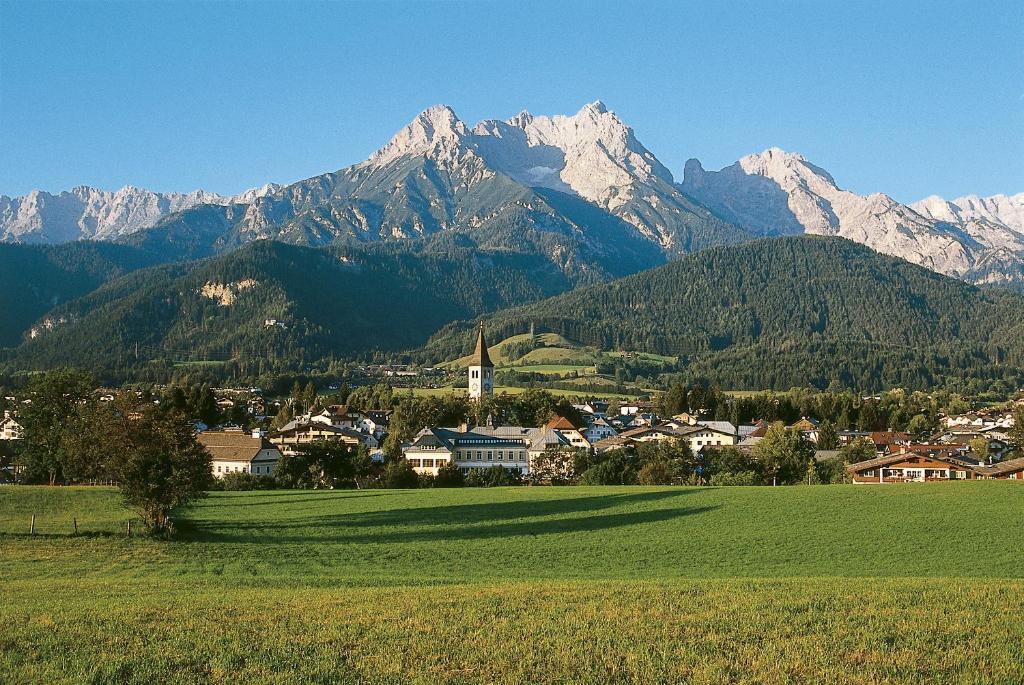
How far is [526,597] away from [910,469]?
78.3 metres

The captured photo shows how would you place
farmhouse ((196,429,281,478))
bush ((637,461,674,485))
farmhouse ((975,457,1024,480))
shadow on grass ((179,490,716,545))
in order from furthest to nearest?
farmhouse ((196,429,281,478)) < bush ((637,461,674,485)) < farmhouse ((975,457,1024,480)) < shadow on grass ((179,490,716,545))

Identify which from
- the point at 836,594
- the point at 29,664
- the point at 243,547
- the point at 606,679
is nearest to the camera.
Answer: the point at 606,679

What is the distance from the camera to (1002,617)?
68.7ft

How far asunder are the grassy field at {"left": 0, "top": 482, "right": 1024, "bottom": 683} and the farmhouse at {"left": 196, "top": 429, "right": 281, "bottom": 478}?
45.3m

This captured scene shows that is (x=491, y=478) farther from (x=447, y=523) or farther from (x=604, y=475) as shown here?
(x=447, y=523)

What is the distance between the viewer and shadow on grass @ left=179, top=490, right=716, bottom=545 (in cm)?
4791

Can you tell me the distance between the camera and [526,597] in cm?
2467

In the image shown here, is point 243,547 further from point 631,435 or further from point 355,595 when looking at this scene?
point 631,435

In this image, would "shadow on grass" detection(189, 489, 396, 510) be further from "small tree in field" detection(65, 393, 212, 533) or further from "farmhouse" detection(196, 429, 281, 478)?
"farmhouse" detection(196, 429, 281, 478)

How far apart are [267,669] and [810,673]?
9421mm

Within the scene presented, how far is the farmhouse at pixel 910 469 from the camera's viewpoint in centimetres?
9338

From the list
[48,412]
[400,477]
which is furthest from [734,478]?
[48,412]

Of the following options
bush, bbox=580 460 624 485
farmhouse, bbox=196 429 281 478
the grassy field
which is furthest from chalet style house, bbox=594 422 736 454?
the grassy field

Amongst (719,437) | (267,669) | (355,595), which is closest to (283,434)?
(719,437)
